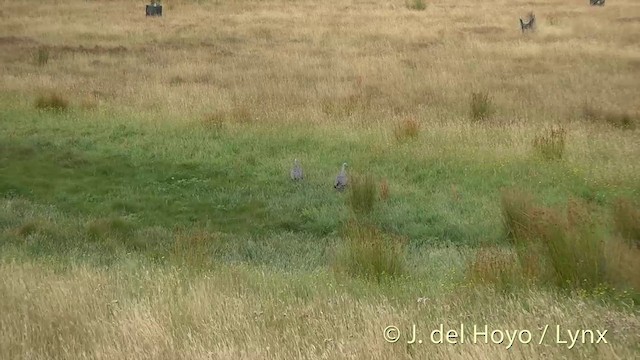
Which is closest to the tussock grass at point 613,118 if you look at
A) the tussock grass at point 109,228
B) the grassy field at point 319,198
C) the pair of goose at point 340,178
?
the grassy field at point 319,198

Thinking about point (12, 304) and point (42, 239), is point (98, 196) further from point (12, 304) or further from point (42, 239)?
point (12, 304)

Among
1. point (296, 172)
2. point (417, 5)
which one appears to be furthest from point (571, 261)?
point (417, 5)

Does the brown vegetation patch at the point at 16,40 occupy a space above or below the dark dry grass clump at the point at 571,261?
below

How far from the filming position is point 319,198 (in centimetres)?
869

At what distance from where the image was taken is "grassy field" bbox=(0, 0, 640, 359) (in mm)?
4246

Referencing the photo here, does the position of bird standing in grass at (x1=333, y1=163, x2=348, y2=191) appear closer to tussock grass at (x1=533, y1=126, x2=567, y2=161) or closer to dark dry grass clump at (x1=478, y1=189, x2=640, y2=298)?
tussock grass at (x1=533, y1=126, x2=567, y2=161)

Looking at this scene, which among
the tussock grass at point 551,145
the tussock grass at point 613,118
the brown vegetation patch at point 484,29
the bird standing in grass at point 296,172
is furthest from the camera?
the brown vegetation patch at point 484,29

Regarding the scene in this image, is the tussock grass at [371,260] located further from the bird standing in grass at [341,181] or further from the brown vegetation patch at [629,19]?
the brown vegetation patch at [629,19]

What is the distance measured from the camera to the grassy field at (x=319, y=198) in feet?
13.9

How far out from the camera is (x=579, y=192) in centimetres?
855

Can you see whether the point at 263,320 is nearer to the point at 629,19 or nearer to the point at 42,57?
the point at 42,57

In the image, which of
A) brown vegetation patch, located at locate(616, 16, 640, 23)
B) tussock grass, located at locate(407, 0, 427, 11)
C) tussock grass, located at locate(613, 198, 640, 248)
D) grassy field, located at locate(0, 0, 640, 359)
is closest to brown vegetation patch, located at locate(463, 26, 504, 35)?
grassy field, located at locate(0, 0, 640, 359)

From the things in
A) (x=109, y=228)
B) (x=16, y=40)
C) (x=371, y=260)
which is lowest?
(x=109, y=228)

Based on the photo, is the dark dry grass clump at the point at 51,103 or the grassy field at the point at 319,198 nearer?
the grassy field at the point at 319,198
